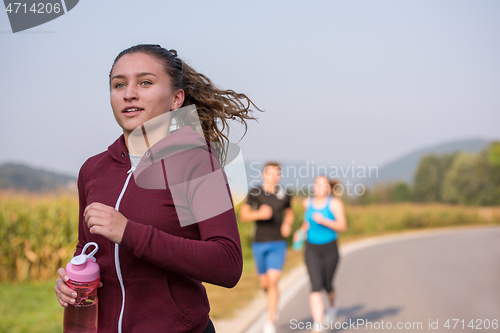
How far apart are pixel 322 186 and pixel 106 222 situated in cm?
581

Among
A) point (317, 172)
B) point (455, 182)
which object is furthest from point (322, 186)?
point (455, 182)

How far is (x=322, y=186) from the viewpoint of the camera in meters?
7.15

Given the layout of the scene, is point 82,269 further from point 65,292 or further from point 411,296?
point 411,296

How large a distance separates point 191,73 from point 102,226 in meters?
0.89

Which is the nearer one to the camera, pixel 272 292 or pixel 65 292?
pixel 65 292

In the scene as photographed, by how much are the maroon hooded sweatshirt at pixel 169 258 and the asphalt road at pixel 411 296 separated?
5276 millimetres

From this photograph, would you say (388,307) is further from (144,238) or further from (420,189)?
(420,189)

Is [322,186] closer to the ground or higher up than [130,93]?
closer to the ground

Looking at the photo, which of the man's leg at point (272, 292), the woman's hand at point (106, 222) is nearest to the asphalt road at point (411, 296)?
the man's leg at point (272, 292)

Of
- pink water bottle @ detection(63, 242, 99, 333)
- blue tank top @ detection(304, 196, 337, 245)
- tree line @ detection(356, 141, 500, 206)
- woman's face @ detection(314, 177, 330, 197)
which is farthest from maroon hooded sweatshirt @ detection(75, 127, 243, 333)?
tree line @ detection(356, 141, 500, 206)

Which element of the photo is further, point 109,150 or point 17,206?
point 17,206

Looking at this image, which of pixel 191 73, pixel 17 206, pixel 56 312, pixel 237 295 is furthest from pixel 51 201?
pixel 191 73

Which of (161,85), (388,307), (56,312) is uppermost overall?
(161,85)

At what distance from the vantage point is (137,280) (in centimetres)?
173
